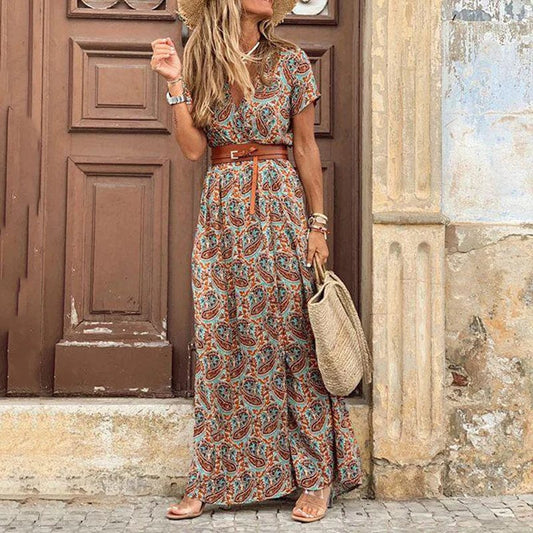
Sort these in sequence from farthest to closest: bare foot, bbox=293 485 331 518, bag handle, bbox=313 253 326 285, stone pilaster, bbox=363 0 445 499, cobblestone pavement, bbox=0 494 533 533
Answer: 1. stone pilaster, bbox=363 0 445 499
2. bag handle, bbox=313 253 326 285
3. bare foot, bbox=293 485 331 518
4. cobblestone pavement, bbox=0 494 533 533

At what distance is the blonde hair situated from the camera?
4.09 m

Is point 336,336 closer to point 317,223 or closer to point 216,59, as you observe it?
point 317,223

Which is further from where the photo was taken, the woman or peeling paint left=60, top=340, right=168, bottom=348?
peeling paint left=60, top=340, right=168, bottom=348

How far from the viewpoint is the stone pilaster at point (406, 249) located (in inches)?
173

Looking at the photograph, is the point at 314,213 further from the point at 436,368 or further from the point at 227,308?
the point at 436,368

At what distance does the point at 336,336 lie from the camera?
4.02 meters

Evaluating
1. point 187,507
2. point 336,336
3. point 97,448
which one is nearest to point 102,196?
point 97,448

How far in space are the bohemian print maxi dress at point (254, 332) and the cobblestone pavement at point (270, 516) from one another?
0.45ft

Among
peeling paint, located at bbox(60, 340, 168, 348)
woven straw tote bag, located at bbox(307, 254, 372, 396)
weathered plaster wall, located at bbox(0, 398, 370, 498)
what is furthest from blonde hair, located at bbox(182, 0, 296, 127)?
weathered plaster wall, located at bbox(0, 398, 370, 498)

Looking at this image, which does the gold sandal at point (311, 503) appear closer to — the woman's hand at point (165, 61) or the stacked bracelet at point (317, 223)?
the stacked bracelet at point (317, 223)

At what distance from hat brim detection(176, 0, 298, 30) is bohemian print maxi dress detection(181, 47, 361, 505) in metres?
0.30

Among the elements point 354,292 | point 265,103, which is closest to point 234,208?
point 265,103

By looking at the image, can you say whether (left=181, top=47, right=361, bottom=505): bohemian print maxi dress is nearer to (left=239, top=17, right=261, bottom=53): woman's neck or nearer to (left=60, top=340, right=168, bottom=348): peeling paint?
Result: (left=239, top=17, right=261, bottom=53): woman's neck

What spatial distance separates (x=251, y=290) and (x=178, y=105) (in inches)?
32.4
